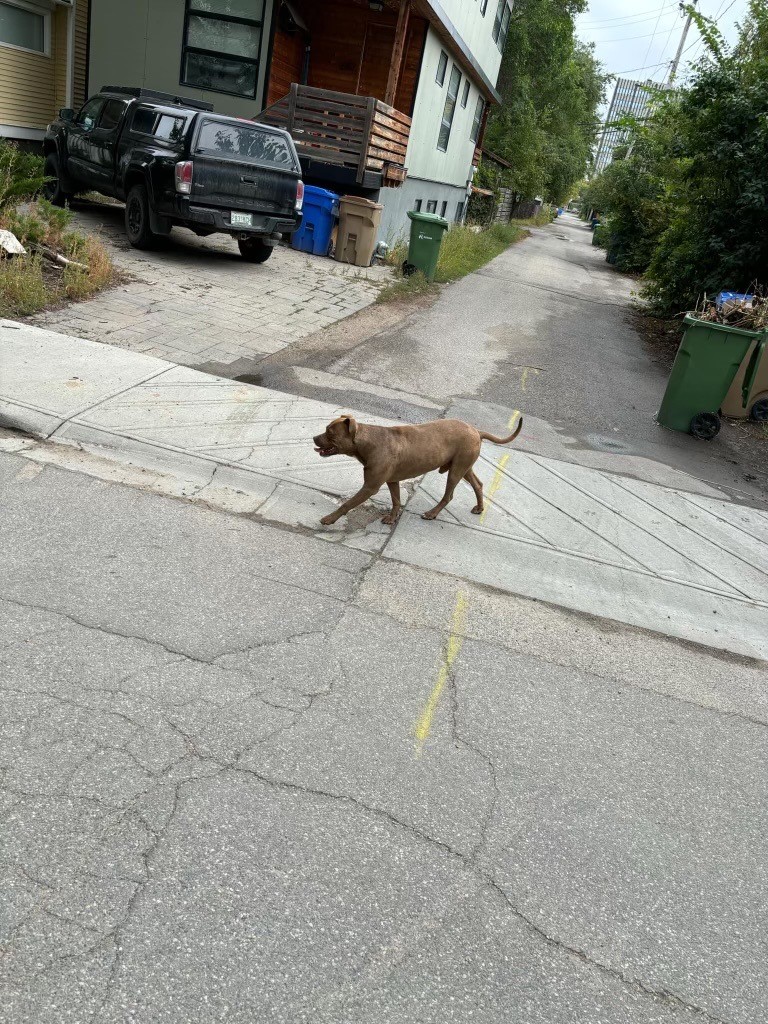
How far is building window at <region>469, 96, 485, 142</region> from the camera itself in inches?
1077

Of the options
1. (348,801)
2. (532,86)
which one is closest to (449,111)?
(532,86)

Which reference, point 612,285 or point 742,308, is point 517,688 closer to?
point 742,308

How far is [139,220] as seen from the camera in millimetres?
11641

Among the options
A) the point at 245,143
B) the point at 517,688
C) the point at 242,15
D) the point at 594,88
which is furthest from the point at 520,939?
the point at 594,88

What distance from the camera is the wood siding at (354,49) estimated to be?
18.0 meters

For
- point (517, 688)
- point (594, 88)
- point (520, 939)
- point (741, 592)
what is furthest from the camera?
point (594, 88)

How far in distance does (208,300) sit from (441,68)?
14093 mm

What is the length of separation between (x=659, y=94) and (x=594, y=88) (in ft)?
156

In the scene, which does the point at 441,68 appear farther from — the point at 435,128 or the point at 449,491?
the point at 449,491

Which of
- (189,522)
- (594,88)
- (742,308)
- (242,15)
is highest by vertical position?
(594,88)

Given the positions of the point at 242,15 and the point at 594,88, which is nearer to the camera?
the point at 242,15

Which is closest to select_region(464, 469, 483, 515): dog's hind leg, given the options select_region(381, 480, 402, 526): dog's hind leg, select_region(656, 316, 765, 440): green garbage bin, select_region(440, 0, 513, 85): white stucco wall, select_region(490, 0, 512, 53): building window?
select_region(381, 480, 402, 526): dog's hind leg

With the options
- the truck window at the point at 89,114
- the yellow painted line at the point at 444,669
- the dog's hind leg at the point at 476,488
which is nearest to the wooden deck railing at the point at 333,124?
the truck window at the point at 89,114

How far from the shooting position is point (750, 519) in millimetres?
6766
